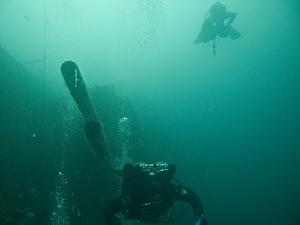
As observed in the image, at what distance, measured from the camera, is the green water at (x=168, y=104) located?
39.5ft

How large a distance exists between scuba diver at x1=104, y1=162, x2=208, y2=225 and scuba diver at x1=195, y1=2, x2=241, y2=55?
8.49 meters

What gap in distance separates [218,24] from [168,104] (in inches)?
594

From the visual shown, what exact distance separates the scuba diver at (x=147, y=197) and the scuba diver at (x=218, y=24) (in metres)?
8.49

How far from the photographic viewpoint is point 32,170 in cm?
1163

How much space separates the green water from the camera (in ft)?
39.5

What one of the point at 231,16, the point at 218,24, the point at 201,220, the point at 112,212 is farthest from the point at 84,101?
the point at 231,16

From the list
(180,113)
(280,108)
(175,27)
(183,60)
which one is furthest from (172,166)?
(175,27)

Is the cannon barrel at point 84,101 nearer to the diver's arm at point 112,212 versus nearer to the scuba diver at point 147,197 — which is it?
the scuba diver at point 147,197

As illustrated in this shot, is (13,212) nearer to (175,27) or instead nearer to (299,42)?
(299,42)

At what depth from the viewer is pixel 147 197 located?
4.38 meters

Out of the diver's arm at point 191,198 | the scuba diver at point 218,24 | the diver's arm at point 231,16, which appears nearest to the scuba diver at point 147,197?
the diver's arm at point 191,198

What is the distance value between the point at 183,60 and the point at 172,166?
120 ft

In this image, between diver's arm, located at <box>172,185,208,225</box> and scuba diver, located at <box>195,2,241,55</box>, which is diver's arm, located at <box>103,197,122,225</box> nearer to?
diver's arm, located at <box>172,185,208,225</box>

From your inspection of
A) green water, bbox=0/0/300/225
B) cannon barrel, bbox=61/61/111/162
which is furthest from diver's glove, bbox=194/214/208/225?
green water, bbox=0/0/300/225
